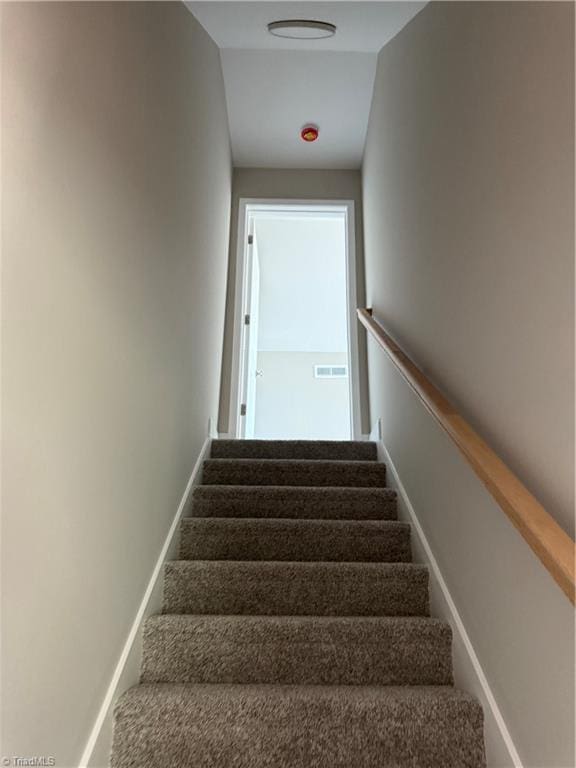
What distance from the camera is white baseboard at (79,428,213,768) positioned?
1.18m

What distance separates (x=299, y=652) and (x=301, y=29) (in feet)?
10.3

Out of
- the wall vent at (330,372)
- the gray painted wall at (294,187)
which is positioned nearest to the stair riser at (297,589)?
the gray painted wall at (294,187)

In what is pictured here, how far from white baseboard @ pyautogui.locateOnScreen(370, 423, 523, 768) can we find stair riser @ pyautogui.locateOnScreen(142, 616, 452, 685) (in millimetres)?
58

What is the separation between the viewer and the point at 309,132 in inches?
142

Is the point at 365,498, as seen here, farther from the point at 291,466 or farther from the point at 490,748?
the point at 490,748

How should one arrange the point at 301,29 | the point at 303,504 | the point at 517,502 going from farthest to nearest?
the point at 301,29, the point at 303,504, the point at 517,502

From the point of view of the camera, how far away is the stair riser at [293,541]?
198cm

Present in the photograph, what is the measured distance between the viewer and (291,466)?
2.58m

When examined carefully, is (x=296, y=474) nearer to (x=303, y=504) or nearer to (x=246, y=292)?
(x=303, y=504)

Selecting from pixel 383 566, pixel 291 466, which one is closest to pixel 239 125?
pixel 291 466

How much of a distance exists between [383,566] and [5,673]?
1.25 m

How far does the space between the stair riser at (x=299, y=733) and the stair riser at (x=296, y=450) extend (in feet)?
5.25

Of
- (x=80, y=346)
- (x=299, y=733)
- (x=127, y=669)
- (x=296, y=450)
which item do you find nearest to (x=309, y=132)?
(x=296, y=450)

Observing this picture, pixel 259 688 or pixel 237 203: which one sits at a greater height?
pixel 237 203
